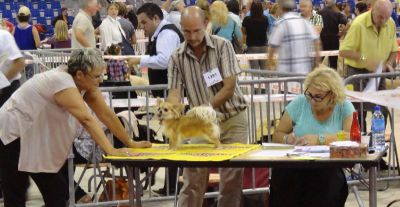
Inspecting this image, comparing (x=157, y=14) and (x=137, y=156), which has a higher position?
(x=157, y=14)

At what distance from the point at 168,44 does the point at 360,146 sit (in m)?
3.14

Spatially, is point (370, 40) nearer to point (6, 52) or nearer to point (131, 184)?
point (6, 52)

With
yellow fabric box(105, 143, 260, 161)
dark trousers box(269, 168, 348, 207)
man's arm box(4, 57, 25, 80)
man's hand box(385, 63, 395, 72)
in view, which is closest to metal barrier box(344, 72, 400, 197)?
man's hand box(385, 63, 395, 72)

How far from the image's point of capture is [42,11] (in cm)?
3005

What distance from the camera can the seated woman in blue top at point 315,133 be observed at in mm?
5344

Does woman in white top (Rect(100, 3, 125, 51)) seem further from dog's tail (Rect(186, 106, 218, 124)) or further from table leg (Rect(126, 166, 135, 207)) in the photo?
dog's tail (Rect(186, 106, 218, 124))

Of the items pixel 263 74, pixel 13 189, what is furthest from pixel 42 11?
pixel 13 189

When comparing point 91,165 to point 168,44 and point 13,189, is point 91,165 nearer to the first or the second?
point 168,44

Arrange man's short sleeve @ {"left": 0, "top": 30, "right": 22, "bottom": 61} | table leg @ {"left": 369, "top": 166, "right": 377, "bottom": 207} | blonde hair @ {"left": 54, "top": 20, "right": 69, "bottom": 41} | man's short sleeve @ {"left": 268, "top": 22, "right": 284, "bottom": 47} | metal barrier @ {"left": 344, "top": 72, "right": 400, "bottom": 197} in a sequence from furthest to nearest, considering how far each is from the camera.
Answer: blonde hair @ {"left": 54, "top": 20, "right": 69, "bottom": 41}, man's short sleeve @ {"left": 268, "top": 22, "right": 284, "bottom": 47}, man's short sleeve @ {"left": 0, "top": 30, "right": 22, "bottom": 61}, metal barrier @ {"left": 344, "top": 72, "right": 400, "bottom": 197}, table leg @ {"left": 369, "top": 166, "right": 377, "bottom": 207}

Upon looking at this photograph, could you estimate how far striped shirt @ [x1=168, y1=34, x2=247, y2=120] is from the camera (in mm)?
5914

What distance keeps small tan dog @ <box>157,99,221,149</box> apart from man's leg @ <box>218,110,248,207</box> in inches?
31.2

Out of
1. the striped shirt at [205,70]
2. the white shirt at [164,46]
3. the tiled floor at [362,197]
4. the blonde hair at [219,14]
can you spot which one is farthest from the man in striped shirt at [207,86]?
the blonde hair at [219,14]

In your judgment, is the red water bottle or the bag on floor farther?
the bag on floor

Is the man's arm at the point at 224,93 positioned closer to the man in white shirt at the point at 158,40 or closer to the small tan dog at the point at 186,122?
A: the small tan dog at the point at 186,122
